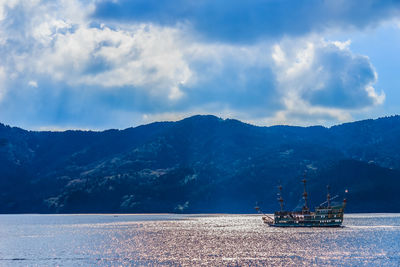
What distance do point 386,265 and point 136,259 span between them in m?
74.2

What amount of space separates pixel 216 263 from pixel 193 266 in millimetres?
8995

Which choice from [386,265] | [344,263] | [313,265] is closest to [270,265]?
[313,265]

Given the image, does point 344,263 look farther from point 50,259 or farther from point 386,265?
point 50,259

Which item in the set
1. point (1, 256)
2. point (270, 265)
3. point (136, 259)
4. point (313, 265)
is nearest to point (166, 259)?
point (136, 259)

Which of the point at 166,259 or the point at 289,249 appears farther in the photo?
the point at 289,249

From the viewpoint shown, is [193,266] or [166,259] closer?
[193,266]

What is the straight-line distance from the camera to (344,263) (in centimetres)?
14775

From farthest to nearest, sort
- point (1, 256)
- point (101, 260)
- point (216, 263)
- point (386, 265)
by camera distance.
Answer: point (1, 256) → point (101, 260) → point (216, 263) → point (386, 265)

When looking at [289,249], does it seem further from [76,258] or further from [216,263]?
[76,258]

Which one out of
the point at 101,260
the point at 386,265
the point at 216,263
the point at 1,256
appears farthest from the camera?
the point at 1,256

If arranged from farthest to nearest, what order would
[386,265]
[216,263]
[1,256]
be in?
1. [1,256]
2. [216,263]
3. [386,265]

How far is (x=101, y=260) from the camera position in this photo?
164000 mm

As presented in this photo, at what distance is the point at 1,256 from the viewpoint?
595ft

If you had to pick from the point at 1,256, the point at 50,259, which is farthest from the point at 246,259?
the point at 1,256
